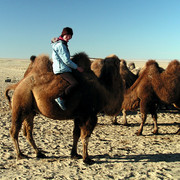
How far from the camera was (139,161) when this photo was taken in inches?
207

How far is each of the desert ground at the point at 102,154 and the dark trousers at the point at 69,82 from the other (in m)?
1.54

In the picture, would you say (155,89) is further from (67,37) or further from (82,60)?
(67,37)

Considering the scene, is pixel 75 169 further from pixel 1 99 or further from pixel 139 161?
pixel 1 99

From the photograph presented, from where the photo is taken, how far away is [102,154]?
5664 mm

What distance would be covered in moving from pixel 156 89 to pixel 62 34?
4.20 metres

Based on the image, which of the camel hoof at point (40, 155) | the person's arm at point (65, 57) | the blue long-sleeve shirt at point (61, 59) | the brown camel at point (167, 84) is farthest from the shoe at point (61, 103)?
the brown camel at point (167, 84)

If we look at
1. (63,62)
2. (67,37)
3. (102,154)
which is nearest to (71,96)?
(63,62)

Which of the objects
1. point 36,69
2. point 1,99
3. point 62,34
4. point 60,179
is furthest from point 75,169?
point 1,99

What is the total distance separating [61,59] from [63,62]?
7cm

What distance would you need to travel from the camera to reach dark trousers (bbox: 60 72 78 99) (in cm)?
453

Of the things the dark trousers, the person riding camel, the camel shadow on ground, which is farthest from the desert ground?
the dark trousers

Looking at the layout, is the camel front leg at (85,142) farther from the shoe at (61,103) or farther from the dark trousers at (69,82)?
the dark trousers at (69,82)

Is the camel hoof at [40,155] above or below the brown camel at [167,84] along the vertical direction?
below

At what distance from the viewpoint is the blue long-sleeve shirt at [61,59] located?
181 inches
